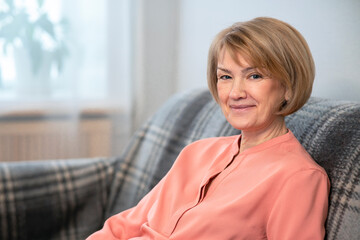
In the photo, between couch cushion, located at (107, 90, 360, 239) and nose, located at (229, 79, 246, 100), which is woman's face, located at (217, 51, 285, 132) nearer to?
nose, located at (229, 79, 246, 100)

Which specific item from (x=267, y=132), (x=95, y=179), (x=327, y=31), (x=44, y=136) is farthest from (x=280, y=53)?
(x=44, y=136)

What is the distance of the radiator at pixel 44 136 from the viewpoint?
2.23 meters

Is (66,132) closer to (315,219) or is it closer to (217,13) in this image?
(217,13)

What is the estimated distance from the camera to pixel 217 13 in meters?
1.85

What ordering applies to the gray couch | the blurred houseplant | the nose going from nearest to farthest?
the nose, the gray couch, the blurred houseplant

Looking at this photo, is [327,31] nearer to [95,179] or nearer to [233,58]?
[233,58]

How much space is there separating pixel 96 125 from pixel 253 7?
1123 mm

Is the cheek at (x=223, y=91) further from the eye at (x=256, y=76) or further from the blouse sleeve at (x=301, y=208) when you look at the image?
the blouse sleeve at (x=301, y=208)

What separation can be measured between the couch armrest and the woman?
61cm

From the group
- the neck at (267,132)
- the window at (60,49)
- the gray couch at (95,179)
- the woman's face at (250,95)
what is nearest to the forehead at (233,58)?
the woman's face at (250,95)

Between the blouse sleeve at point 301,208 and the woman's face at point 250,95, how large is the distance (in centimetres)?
15

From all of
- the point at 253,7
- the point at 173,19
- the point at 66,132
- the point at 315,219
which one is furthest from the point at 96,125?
the point at 315,219

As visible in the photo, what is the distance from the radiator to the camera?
2.23 meters

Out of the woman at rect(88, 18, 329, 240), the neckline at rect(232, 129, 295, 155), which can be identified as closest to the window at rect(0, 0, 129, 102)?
the woman at rect(88, 18, 329, 240)
